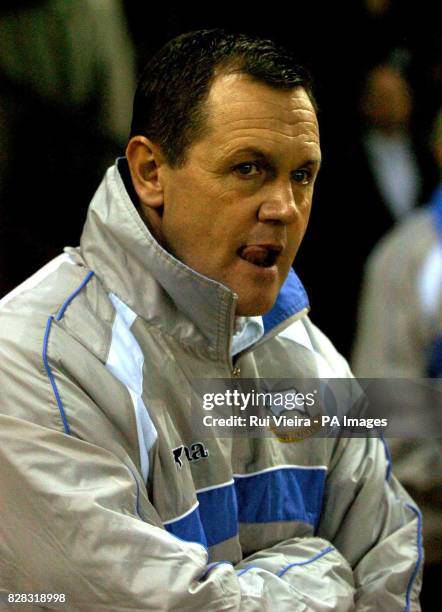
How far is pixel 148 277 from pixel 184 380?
5.9 inches

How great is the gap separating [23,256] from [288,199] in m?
1.12

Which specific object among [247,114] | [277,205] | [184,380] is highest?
[247,114]

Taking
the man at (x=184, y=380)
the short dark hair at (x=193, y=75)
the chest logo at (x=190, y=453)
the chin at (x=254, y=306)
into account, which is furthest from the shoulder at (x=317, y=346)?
the short dark hair at (x=193, y=75)

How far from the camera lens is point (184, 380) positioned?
151 centimetres

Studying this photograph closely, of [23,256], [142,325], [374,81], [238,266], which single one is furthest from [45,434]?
[374,81]

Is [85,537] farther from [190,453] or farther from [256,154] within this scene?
[256,154]

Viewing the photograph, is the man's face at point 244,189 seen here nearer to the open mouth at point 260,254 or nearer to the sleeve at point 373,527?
the open mouth at point 260,254

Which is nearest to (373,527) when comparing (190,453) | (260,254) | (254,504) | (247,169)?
(254,504)

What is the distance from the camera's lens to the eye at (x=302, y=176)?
1531 mm

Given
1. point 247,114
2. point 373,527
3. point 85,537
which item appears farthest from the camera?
point 373,527

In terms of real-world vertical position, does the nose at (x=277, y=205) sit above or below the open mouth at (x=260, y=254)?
above

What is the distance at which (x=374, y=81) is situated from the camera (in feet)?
9.96

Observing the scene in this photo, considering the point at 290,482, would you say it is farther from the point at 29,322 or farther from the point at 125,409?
the point at 29,322

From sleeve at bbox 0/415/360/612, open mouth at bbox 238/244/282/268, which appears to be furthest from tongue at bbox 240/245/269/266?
sleeve at bbox 0/415/360/612
